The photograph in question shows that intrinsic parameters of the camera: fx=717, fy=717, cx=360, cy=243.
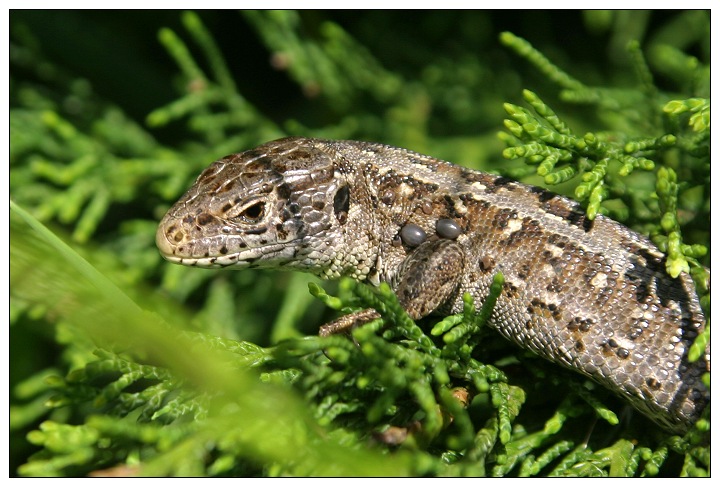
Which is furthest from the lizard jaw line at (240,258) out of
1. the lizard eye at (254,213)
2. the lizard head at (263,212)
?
the lizard eye at (254,213)

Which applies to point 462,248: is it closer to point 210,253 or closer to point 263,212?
point 263,212

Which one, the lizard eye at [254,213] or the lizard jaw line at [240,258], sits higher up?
the lizard eye at [254,213]

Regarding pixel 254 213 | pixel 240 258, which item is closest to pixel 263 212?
pixel 254 213

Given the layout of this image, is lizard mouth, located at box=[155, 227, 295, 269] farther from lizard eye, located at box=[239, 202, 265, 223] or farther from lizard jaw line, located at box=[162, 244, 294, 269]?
lizard eye, located at box=[239, 202, 265, 223]

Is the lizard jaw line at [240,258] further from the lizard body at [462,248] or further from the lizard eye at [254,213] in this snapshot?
the lizard eye at [254,213]

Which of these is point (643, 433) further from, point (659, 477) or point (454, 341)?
point (454, 341)

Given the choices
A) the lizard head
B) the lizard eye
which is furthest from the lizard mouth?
the lizard eye

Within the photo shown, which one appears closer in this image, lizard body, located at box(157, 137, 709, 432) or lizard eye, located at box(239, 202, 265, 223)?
Result: lizard body, located at box(157, 137, 709, 432)

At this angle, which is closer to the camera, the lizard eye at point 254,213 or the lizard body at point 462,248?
the lizard body at point 462,248
